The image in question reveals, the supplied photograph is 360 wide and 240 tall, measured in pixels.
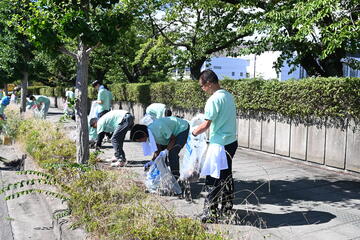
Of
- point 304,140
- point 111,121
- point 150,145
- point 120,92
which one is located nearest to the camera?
point 150,145

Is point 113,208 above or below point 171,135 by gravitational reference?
below

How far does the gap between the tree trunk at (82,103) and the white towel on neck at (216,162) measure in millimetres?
2723

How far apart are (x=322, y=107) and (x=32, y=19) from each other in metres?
5.92

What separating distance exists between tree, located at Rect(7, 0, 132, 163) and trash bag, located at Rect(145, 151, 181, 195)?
145 centimetres

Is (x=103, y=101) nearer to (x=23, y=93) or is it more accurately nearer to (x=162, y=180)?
(x=162, y=180)

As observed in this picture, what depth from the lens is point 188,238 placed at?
10.6ft

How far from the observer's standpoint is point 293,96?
8.12 m

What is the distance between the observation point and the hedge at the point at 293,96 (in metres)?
6.91

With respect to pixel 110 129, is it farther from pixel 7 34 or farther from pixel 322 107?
pixel 7 34

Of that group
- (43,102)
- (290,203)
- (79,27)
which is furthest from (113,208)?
(43,102)

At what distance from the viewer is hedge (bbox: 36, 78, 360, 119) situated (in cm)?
691

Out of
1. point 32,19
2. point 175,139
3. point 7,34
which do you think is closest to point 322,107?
point 175,139

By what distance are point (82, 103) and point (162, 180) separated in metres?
1.97

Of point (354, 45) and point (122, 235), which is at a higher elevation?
point (354, 45)
